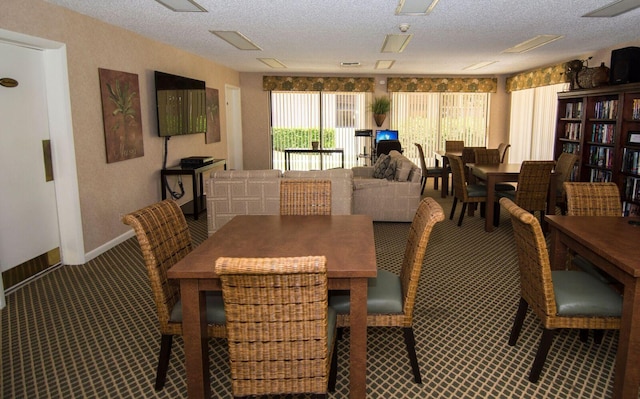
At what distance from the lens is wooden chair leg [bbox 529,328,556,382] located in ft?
7.33

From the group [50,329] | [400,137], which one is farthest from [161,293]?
[400,137]

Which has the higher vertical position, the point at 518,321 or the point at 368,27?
the point at 368,27

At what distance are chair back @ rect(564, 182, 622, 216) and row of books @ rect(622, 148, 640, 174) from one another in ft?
9.33

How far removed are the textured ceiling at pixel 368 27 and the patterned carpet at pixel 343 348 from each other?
2343 mm

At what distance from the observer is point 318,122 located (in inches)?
408

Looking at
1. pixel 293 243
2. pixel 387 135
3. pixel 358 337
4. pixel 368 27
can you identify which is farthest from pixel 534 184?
pixel 387 135

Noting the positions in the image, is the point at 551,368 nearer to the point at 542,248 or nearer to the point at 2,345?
the point at 542,248

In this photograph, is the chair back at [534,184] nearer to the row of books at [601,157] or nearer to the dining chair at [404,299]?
the row of books at [601,157]

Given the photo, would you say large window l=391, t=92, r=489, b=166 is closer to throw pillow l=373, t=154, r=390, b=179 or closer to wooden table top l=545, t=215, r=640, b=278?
throw pillow l=373, t=154, r=390, b=179

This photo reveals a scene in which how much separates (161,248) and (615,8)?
4302mm

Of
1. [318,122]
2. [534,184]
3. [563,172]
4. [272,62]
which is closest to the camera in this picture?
[534,184]

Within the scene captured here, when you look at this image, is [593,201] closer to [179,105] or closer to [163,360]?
[163,360]

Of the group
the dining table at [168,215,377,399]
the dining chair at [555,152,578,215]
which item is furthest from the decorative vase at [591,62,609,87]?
the dining table at [168,215,377,399]

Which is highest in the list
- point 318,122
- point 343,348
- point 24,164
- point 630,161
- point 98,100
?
point 98,100
